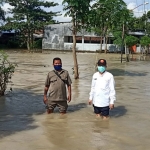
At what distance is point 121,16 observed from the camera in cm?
1588

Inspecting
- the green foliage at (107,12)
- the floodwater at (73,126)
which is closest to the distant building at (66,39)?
the green foliage at (107,12)

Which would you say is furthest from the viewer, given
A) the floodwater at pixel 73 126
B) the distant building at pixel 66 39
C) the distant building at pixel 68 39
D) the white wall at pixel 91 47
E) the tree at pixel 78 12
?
the distant building at pixel 66 39

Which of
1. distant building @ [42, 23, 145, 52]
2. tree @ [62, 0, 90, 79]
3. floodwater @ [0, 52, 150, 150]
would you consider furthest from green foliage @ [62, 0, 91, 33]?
distant building @ [42, 23, 145, 52]

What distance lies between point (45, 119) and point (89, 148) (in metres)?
2.02

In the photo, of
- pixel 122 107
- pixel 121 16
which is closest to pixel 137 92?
pixel 122 107

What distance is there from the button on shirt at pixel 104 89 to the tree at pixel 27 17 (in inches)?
1534

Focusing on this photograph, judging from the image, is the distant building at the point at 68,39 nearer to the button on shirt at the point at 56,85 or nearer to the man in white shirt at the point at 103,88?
the button on shirt at the point at 56,85

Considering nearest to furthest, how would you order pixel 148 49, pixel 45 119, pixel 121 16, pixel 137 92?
pixel 45 119, pixel 137 92, pixel 121 16, pixel 148 49

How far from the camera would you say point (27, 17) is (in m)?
45.5

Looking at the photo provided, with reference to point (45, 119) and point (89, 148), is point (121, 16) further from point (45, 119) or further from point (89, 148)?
point (89, 148)

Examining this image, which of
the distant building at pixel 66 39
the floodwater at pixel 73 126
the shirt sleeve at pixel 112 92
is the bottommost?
the floodwater at pixel 73 126

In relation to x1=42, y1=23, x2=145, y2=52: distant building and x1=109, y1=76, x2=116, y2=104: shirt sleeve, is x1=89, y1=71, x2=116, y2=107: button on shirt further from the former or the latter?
x1=42, y1=23, x2=145, y2=52: distant building

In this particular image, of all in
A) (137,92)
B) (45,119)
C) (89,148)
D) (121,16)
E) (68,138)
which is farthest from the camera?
(121,16)

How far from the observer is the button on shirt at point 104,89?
671 centimetres
